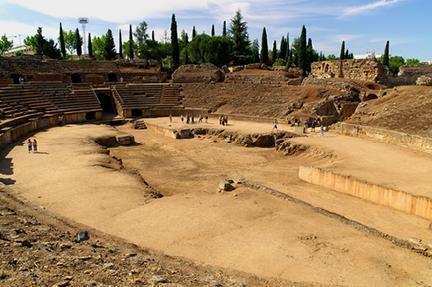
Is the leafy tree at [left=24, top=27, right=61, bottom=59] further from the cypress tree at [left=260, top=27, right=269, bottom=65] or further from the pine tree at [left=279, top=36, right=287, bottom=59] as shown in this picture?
the pine tree at [left=279, top=36, right=287, bottom=59]

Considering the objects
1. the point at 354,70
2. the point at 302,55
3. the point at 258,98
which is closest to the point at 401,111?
the point at 258,98

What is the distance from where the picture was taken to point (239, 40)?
209 ft

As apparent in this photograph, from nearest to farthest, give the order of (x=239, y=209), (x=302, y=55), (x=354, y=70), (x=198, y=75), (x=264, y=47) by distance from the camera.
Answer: (x=239, y=209) → (x=354, y=70) → (x=198, y=75) → (x=302, y=55) → (x=264, y=47)

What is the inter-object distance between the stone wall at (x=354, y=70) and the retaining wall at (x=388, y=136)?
48.1 feet

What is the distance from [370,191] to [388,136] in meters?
9.40

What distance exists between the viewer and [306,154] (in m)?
22.4

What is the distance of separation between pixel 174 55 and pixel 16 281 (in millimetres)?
52852

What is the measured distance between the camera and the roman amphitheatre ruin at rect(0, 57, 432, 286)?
28.0 feet

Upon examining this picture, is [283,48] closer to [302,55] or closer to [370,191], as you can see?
[302,55]

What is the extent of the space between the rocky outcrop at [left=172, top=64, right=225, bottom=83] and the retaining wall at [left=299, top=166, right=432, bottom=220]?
31.2 m

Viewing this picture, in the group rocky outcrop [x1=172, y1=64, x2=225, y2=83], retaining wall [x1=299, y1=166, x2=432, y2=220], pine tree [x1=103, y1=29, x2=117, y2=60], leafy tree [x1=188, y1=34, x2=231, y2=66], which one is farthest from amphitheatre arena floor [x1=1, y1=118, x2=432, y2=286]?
pine tree [x1=103, y1=29, x2=117, y2=60]

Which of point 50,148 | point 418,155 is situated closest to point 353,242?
point 418,155

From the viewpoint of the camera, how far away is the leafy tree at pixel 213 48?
196ft

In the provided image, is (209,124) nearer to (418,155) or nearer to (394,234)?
(418,155)
